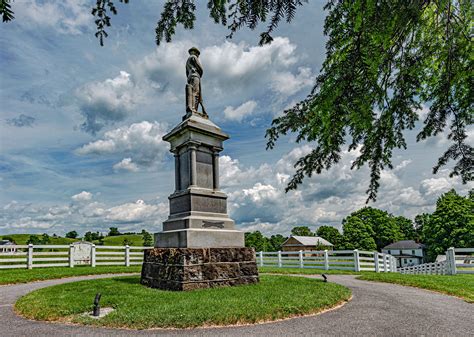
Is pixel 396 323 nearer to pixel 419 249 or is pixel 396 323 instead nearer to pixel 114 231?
pixel 419 249

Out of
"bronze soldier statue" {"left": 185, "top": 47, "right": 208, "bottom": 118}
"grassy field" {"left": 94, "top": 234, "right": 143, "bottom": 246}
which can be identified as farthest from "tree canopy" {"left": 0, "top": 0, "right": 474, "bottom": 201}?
"grassy field" {"left": 94, "top": 234, "right": 143, "bottom": 246}

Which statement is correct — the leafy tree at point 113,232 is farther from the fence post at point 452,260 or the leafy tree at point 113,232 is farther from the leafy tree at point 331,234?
the fence post at point 452,260

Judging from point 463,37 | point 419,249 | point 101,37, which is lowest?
point 419,249

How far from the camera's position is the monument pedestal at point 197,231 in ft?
25.4

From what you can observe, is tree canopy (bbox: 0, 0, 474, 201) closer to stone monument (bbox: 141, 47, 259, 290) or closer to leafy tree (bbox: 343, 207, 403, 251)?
stone monument (bbox: 141, 47, 259, 290)

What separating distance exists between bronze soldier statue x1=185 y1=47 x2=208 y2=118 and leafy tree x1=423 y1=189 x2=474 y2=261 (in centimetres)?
4006

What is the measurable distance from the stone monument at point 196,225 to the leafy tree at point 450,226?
3980cm

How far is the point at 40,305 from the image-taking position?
20.8 ft

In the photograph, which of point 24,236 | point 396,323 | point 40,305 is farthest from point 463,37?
point 24,236

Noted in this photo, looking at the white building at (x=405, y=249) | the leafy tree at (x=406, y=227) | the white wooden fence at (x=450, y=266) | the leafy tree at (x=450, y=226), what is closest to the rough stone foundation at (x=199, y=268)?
the white wooden fence at (x=450, y=266)

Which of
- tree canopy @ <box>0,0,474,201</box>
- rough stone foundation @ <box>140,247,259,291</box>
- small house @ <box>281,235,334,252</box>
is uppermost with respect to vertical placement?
tree canopy @ <box>0,0,474,201</box>

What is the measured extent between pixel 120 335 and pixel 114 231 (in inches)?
3980

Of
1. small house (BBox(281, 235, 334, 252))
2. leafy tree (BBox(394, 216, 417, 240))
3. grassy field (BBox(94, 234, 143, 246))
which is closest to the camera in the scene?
small house (BBox(281, 235, 334, 252))

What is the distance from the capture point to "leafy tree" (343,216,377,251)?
55.2 m
